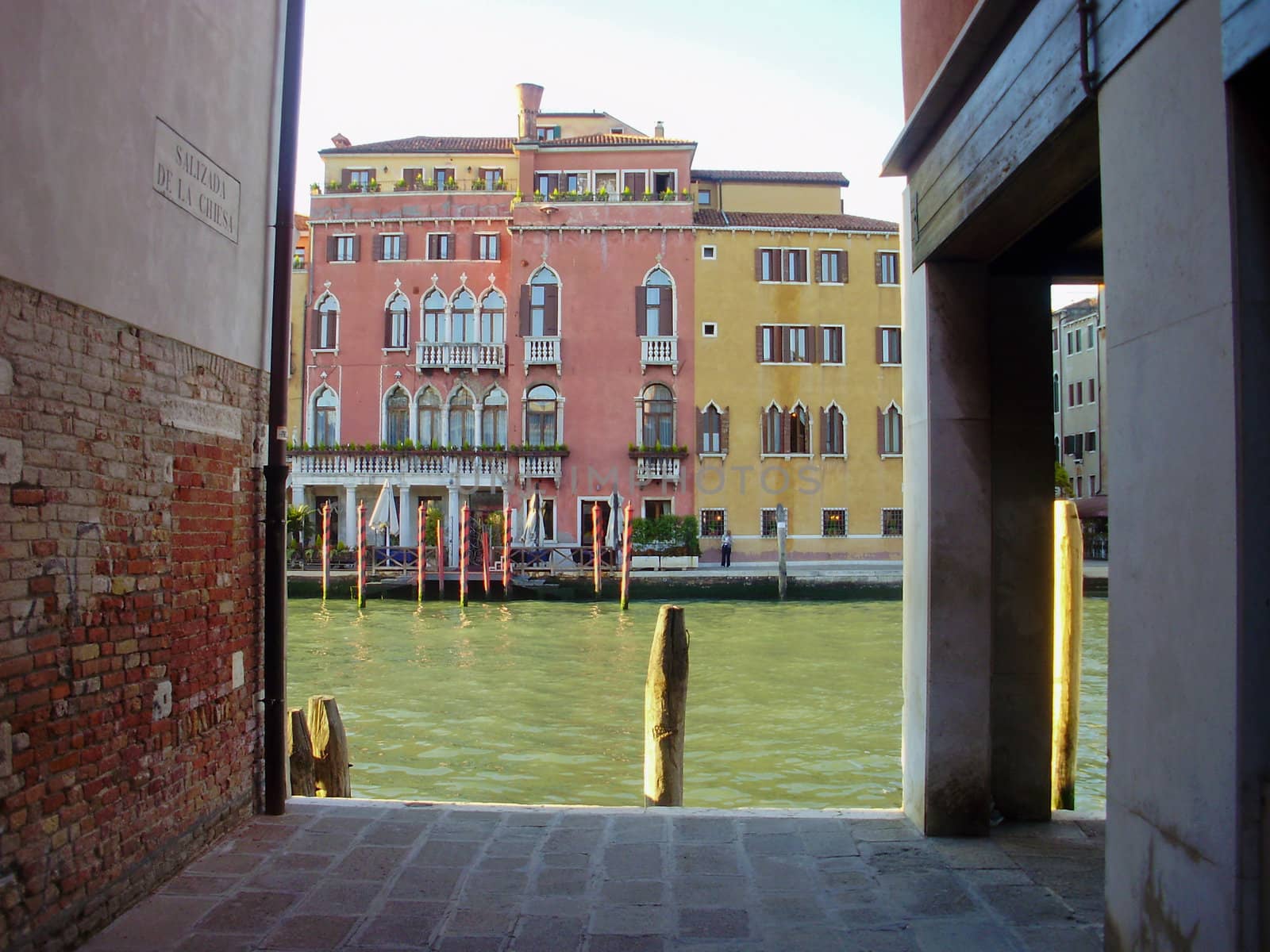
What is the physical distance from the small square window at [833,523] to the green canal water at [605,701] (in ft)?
24.5

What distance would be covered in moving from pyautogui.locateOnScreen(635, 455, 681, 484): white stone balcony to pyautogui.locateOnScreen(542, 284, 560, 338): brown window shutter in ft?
13.7

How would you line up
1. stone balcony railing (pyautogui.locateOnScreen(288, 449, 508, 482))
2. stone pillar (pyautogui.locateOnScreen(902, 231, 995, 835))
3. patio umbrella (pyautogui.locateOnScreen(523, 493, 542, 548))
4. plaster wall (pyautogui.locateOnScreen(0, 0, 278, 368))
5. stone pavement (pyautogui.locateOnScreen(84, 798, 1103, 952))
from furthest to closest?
stone balcony railing (pyautogui.locateOnScreen(288, 449, 508, 482))
patio umbrella (pyautogui.locateOnScreen(523, 493, 542, 548))
stone pillar (pyautogui.locateOnScreen(902, 231, 995, 835))
stone pavement (pyautogui.locateOnScreen(84, 798, 1103, 952))
plaster wall (pyautogui.locateOnScreen(0, 0, 278, 368))

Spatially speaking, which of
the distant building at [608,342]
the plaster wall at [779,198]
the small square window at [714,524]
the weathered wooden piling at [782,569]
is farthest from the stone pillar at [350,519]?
the plaster wall at [779,198]

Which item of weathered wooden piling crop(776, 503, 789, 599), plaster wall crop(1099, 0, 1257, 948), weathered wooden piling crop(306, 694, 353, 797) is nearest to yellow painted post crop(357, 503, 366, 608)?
weathered wooden piling crop(776, 503, 789, 599)

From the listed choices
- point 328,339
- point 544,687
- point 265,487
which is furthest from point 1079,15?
point 328,339

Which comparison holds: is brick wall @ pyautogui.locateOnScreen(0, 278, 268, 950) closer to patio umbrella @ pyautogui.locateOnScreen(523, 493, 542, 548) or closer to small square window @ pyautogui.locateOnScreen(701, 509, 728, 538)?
patio umbrella @ pyautogui.locateOnScreen(523, 493, 542, 548)

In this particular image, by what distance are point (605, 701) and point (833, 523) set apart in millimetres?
17632

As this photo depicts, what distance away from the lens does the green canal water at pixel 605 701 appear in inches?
340

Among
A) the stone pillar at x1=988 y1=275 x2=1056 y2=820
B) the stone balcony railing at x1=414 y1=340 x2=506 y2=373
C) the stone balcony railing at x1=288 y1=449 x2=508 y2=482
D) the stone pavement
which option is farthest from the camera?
the stone balcony railing at x1=414 y1=340 x2=506 y2=373

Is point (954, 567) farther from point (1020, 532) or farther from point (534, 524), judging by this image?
point (534, 524)

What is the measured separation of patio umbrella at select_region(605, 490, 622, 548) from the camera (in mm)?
26266

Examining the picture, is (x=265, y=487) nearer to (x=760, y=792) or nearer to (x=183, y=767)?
(x=183, y=767)

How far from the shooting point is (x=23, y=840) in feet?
10.3

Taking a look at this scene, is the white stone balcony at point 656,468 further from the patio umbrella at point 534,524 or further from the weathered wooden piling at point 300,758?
the weathered wooden piling at point 300,758
